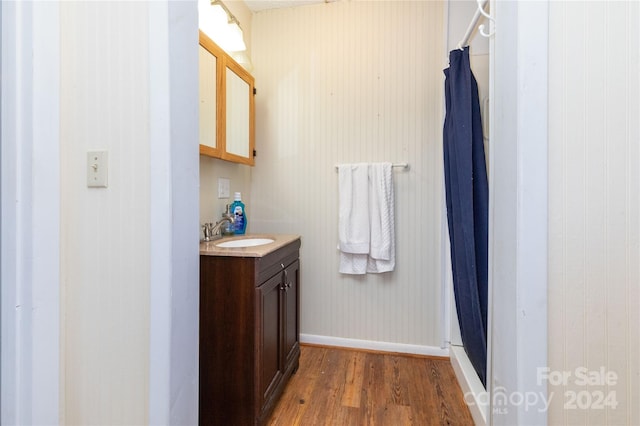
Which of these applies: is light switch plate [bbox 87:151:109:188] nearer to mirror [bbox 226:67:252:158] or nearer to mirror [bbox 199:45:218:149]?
mirror [bbox 199:45:218:149]

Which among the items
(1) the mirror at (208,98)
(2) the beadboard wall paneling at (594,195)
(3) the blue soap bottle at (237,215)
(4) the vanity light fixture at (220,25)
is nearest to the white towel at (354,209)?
(3) the blue soap bottle at (237,215)

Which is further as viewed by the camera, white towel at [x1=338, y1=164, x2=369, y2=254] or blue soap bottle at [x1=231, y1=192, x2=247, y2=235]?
white towel at [x1=338, y1=164, x2=369, y2=254]

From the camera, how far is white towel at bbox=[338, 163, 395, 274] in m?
1.96

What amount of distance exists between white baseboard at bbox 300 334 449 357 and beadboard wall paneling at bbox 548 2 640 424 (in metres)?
1.42

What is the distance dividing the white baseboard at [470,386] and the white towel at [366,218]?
663 millimetres

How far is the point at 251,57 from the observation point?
222 cm

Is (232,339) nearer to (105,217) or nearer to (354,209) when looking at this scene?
(105,217)

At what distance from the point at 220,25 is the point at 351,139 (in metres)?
1.06

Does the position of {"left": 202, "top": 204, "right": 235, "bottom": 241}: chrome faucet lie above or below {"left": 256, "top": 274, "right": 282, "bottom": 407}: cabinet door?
above

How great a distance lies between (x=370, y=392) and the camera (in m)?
1.60

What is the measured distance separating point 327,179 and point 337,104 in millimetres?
544

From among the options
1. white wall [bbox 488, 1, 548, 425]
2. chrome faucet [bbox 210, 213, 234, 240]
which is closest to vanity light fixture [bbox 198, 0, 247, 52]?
chrome faucet [bbox 210, 213, 234, 240]

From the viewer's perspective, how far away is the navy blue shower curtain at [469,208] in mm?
1408

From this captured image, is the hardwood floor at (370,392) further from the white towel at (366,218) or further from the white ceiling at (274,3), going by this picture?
the white ceiling at (274,3)
